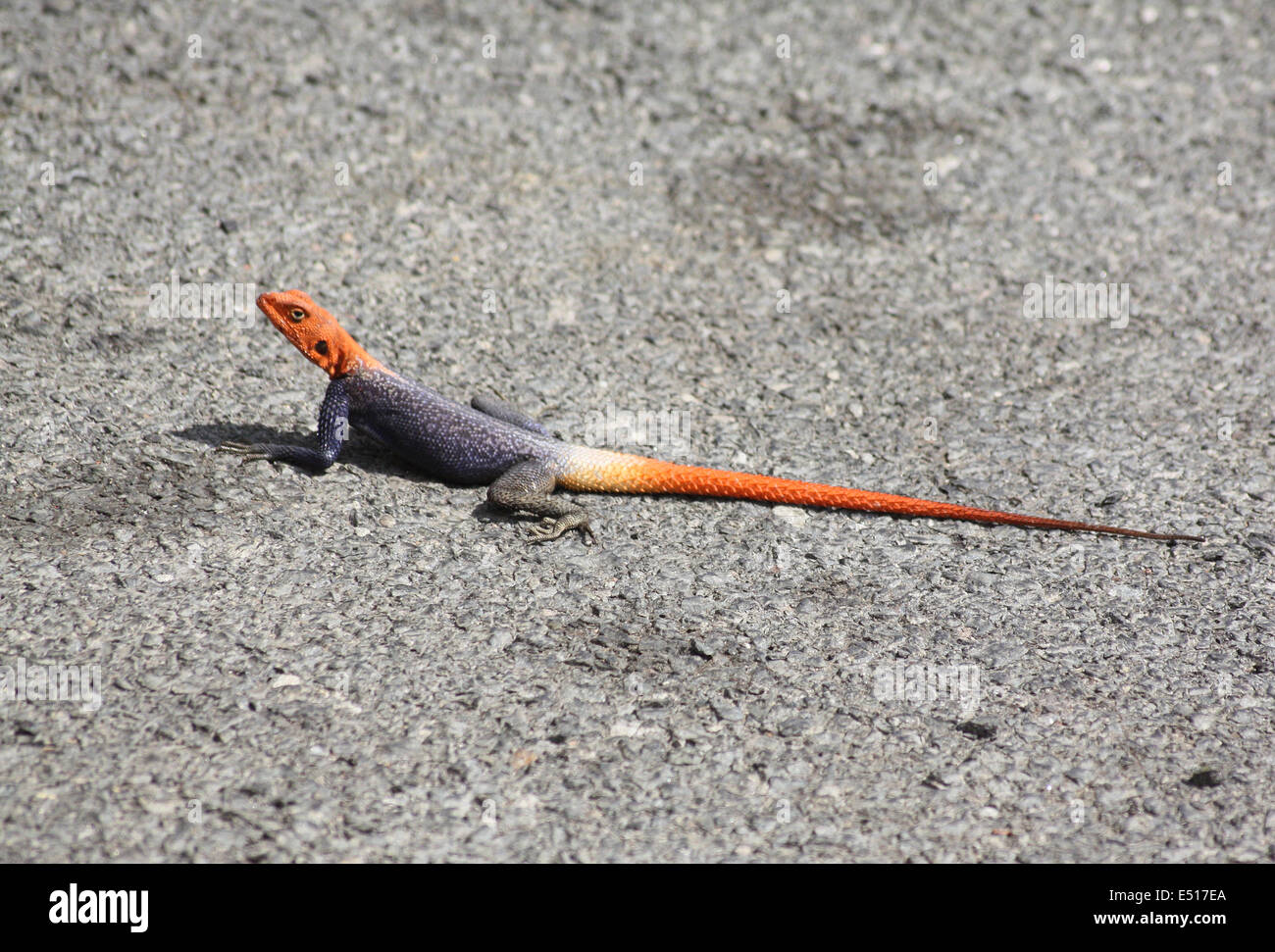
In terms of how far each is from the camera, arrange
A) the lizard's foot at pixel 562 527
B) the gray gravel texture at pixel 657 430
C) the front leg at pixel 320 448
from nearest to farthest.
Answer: the gray gravel texture at pixel 657 430 < the lizard's foot at pixel 562 527 < the front leg at pixel 320 448

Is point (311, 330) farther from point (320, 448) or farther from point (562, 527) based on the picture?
point (562, 527)

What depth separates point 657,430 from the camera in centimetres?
Answer: 500

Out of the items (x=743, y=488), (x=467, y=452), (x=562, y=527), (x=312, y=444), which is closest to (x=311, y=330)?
(x=312, y=444)

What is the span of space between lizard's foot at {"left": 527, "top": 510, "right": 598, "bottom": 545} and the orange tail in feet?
0.84

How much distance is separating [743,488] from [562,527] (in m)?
0.76

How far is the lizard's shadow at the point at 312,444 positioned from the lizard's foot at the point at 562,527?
161mm

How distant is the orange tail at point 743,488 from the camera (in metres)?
4.56

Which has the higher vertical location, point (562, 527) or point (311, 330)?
point (311, 330)

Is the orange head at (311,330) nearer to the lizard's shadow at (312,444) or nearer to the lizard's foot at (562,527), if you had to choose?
the lizard's shadow at (312,444)

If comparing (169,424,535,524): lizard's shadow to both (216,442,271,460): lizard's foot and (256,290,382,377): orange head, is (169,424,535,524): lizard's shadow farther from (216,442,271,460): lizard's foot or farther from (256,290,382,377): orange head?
(256,290,382,377): orange head

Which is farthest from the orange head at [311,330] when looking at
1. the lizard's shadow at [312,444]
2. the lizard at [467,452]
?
the lizard's shadow at [312,444]

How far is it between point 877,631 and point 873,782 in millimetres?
718

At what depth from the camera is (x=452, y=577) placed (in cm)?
407

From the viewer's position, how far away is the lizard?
4512mm
